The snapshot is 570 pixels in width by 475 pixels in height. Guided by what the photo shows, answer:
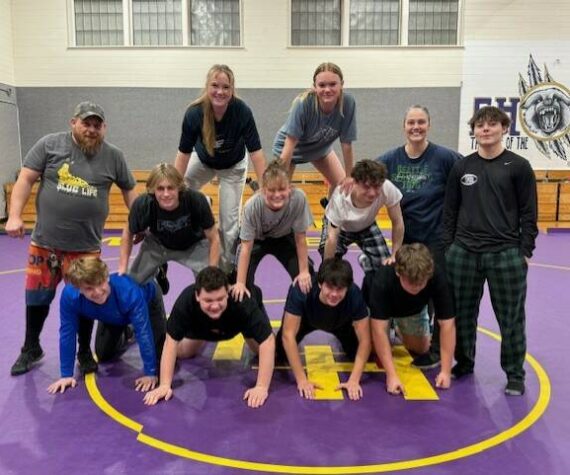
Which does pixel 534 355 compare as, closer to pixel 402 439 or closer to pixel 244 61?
pixel 402 439

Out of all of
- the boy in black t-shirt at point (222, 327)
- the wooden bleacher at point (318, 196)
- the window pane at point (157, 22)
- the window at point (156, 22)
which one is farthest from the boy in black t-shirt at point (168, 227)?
the window pane at point (157, 22)

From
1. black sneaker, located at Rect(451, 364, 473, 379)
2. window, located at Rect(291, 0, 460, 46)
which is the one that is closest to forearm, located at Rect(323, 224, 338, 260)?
black sneaker, located at Rect(451, 364, 473, 379)

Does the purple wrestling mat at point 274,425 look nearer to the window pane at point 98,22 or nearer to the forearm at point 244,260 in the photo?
the forearm at point 244,260

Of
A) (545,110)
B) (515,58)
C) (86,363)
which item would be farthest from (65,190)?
(545,110)

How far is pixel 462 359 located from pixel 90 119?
336cm

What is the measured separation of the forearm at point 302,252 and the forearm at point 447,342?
3.59ft

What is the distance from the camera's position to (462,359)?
13.8 feet

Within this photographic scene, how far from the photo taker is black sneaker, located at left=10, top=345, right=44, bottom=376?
425 centimetres

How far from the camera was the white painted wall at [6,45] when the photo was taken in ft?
39.5

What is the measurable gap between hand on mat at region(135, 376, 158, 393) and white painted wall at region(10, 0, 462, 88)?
9830mm

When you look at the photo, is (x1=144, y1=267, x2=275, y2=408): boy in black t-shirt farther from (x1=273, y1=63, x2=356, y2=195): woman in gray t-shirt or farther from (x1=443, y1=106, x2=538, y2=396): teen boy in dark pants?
(x1=443, y1=106, x2=538, y2=396): teen boy in dark pants

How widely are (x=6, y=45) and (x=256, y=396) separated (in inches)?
460

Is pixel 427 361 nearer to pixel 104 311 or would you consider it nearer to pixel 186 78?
pixel 104 311

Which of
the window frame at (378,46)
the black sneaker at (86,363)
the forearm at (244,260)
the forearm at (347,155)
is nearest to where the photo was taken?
the forearm at (244,260)
